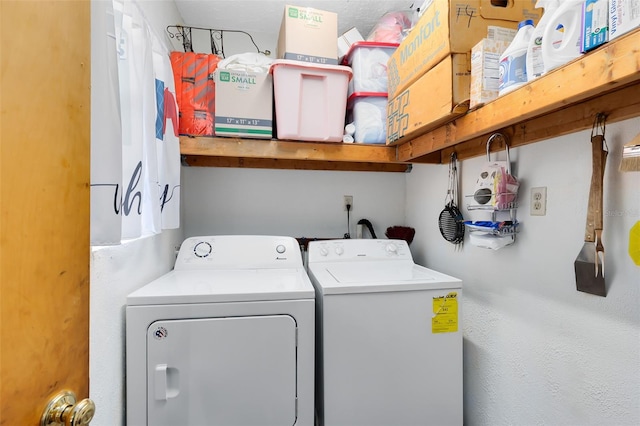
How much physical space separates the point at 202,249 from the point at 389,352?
119 centimetres

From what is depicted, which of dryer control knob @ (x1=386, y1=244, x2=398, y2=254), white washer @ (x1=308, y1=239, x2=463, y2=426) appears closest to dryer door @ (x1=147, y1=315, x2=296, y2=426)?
white washer @ (x1=308, y1=239, x2=463, y2=426)

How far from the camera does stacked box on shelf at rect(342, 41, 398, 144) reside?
1.71m

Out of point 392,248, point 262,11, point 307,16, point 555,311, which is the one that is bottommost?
point 555,311

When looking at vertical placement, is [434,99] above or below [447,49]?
below

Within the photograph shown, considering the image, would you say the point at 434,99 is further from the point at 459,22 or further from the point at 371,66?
the point at 371,66

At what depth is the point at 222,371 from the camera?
46.8 inches

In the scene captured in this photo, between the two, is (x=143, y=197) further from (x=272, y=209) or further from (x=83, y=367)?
(x=272, y=209)

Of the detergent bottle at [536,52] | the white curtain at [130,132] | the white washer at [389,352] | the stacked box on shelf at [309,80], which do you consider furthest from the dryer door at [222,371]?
the detergent bottle at [536,52]

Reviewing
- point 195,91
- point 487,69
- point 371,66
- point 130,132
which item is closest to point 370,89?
point 371,66

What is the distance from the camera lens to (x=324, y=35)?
5.41ft

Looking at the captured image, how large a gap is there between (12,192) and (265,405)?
3.89 feet

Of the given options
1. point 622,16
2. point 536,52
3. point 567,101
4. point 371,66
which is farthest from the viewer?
point 371,66

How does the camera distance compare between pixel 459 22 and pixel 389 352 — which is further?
pixel 389 352

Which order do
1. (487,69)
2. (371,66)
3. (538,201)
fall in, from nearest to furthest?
(487,69) < (538,201) < (371,66)
